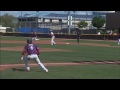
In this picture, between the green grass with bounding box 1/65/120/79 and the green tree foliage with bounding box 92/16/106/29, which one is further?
the green tree foliage with bounding box 92/16/106/29

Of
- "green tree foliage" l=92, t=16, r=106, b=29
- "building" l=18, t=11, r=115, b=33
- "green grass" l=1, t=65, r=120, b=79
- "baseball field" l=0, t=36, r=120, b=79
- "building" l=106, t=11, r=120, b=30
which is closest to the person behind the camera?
"green grass" l=1, t=65, r=120, b=79

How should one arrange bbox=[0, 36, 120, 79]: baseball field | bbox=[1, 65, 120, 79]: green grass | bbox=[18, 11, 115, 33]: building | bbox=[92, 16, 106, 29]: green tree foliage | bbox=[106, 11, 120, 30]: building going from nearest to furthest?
bbox=[1, 65, 120, 79]: green grass, bbox=[0, 36, 120, 79]: baseball field, bbox=[106, 11, 120, 30]: building, bbox=[92, 16, 106, 29]: green tree foliage, bbox=[18, 11, 115, 33]: building

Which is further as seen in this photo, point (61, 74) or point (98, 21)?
point (98, 21)

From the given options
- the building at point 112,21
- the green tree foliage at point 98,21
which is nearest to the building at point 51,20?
the green tree foliage at point 98,21

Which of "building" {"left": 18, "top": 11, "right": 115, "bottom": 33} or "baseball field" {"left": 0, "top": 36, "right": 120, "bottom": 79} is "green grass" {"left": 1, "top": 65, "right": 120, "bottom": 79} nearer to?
"baseball field" {"left": 0, "top": 36, "right": 120, "bottom": 79}

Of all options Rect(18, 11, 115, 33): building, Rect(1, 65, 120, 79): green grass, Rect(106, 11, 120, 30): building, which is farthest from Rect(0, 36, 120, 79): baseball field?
Rect(18, 11, 115, 33): building

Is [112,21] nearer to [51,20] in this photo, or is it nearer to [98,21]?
[98,21]

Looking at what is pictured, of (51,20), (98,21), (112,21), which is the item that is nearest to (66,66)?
(112,21)

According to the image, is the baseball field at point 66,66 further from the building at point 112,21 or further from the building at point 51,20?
the building at point 51,20
